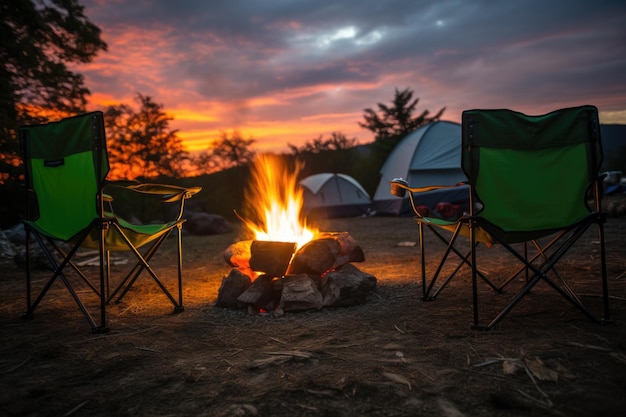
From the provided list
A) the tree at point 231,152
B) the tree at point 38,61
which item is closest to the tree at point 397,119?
the tree at point 231,152

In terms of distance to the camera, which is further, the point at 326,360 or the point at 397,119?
the point at 397,119

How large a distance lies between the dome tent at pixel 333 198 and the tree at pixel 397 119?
13.1m

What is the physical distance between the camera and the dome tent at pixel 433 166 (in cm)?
1295

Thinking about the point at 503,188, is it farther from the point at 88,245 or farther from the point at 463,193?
the point at 463,193

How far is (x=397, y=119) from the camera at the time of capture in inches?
1139

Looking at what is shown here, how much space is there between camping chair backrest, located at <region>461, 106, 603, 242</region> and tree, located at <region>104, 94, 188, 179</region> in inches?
549

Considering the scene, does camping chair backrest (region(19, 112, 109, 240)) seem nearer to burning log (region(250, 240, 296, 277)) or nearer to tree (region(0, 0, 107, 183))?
burning log (region(250, 240, 296, 277))

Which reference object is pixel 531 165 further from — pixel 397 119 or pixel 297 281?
pixel 397 119

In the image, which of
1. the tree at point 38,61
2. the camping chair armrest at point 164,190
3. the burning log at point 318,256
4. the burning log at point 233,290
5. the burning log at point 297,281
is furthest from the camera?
the tree at point 38,61

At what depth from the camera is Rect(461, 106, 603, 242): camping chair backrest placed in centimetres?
258

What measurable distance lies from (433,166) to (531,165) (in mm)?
10975

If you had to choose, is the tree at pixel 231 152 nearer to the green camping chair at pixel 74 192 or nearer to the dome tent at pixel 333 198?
the dome tent at pixel 333 198

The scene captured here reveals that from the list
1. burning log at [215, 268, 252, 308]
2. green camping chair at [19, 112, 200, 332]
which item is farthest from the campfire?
green camping chair at [19, 112, 200, 332]

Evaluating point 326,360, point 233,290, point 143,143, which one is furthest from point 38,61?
point 326,360
